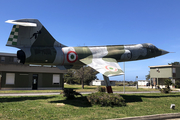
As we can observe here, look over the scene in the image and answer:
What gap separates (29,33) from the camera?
12453mm

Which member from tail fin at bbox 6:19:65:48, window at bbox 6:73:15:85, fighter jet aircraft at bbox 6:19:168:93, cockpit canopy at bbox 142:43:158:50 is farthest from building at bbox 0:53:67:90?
cockpit canopy at bbox 142:43:158:50

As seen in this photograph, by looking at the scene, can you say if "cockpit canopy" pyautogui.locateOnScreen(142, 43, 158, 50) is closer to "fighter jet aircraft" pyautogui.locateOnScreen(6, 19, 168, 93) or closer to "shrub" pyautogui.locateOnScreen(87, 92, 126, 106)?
"fighter jet aircraft" pyautogui.locateOnScreen(6, 19, 168, 93)

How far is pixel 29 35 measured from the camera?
12453 millimetres

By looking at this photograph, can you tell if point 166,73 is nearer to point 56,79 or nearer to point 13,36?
point 56,79

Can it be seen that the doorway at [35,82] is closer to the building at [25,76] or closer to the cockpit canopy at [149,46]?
the building at [25,76]

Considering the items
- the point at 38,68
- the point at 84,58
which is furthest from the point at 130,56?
the point at 38,68

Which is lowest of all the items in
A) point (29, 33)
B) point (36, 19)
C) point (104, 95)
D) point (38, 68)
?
point (104, 95)

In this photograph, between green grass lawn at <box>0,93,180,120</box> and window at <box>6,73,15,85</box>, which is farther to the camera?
window at <box>6,73,15,85</box>

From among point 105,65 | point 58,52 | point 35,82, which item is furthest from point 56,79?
point 105,65

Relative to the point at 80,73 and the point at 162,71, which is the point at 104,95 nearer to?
the point at 80,73

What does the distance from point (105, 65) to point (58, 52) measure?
4184 mm

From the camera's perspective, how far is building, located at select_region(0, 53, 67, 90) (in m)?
32.2

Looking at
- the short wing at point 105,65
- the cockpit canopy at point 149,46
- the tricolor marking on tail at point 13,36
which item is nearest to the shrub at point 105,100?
the short wing at point 105,65

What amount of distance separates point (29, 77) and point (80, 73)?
1256 cm
